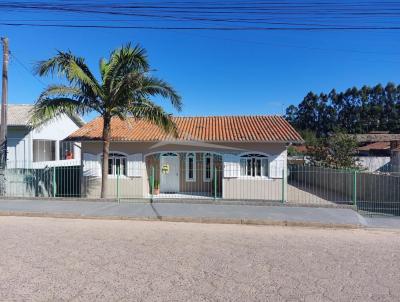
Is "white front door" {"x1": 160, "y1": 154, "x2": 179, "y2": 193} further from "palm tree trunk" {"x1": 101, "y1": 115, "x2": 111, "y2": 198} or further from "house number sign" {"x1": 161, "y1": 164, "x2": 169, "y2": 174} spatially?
"palm tree trunk" {"x1": 101, "y1": 115, "x2": 111, "y2": 198}

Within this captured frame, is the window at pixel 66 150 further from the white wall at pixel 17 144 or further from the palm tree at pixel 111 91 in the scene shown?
the palm tree at pixel 111 91

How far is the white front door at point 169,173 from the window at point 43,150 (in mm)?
6437

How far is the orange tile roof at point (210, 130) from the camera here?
54.3 feet

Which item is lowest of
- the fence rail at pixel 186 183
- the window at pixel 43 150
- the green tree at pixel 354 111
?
the fence rail at pixel 186 183

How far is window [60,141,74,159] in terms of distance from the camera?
22656mm

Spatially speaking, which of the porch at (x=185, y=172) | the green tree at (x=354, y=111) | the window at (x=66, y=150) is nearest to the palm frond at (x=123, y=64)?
the porch at (x=185, y=172)

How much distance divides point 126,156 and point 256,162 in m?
6.02

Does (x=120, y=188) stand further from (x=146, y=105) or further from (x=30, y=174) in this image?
(x=146, y=105)

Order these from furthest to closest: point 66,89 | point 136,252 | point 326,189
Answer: point 326,189, point 66,89, point 136,252

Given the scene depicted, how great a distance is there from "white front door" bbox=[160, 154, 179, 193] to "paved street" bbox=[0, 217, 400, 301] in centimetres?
927

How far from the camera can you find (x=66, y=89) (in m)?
13.5

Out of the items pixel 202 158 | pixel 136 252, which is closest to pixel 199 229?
pixel 136 252

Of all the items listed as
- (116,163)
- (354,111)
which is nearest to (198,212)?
(116,163)

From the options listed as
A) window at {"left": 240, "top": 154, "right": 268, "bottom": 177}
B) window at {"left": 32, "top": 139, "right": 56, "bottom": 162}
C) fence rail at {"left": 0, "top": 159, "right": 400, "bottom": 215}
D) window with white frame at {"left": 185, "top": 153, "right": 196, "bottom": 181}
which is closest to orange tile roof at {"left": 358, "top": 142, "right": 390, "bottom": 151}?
fence rail at {"left": 0, "top": 159, "right": 400, "bottom": 215}
